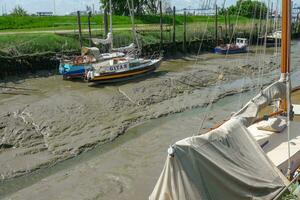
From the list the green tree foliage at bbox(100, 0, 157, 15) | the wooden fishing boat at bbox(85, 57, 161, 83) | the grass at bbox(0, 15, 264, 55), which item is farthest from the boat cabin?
the wooden fishing boat at bbox(85, 57, 161, 83)

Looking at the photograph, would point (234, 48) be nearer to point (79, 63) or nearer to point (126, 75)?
point (126, 75)

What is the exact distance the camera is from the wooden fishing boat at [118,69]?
30.5 metres

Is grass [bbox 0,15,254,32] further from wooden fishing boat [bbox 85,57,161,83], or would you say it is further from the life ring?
the life ring

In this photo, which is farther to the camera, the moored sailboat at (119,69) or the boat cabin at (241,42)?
the boat cabin at (241,42)

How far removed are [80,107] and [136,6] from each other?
150 feet

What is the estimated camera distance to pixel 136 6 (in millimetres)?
67312

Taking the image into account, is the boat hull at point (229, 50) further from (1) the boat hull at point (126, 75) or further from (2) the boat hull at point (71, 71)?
(2) the boat hull at point (71, 71)

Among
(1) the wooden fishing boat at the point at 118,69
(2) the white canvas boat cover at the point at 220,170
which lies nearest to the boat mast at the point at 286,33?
(2) the white canvas boat cover at the point at 220,170

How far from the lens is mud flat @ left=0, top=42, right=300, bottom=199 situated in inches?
610

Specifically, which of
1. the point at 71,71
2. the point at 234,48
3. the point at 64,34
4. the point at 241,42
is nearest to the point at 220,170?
the point at 71,71

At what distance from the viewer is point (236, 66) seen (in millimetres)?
40188

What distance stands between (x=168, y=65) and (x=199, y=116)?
59.6 ft

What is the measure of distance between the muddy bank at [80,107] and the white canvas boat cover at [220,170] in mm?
9055

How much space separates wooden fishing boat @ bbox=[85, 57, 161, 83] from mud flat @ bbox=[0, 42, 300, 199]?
0.78 m
